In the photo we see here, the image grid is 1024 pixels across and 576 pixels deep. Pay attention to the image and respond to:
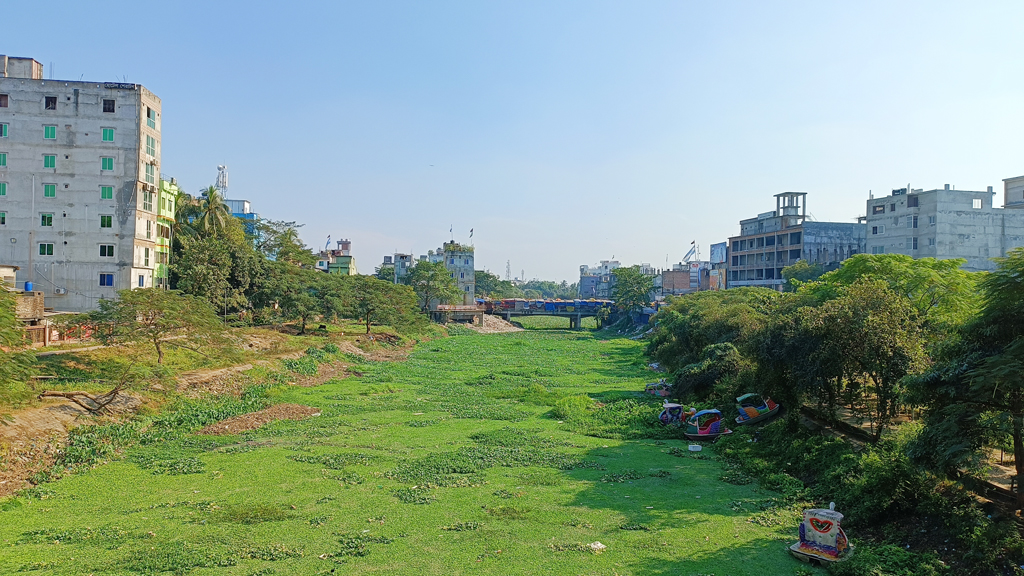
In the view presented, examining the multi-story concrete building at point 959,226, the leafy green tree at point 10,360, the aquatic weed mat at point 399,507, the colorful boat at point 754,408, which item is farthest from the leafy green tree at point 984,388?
the multi-story concrete building at point 959,226

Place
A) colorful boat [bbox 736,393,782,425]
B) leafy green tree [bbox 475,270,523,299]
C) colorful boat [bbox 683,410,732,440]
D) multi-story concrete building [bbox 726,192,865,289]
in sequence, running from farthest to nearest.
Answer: leafy green tree [bbox 475,270,523,299] < multi-story concrete building [bbox 726,192,865,289] < colorful boat [bbox 683,410,732,440] < colorful boat [bbox 736,393,782,425]

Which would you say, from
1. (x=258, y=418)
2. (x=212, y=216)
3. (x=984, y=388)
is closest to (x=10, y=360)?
(x=258, y=418)

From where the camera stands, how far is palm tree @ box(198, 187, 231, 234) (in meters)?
56.1

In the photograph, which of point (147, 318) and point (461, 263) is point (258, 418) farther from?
point (461, 263)

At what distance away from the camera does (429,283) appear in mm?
88562

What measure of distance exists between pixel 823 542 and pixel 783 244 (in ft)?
260

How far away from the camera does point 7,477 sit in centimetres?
1655

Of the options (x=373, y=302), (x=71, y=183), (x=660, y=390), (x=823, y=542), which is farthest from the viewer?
(x=373, y=302)

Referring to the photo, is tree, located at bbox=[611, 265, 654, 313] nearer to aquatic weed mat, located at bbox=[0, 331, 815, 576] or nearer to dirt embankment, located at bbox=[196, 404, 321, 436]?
Result: aquatic weed mat, located at bbox=[0, 331, 815, 576]

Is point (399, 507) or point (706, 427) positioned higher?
point (706, 427)

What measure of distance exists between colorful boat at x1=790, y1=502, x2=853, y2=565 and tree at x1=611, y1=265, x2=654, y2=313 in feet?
277

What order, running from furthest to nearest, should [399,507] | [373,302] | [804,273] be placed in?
[804,273], [373,302], [399,507]

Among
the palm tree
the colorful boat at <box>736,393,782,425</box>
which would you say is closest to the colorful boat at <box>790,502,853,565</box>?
the colorful boat at <box>736,393,782,425</box>

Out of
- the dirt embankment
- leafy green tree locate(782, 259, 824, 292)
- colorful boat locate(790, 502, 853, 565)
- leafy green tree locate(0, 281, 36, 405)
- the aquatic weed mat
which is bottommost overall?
the dirt embankment
